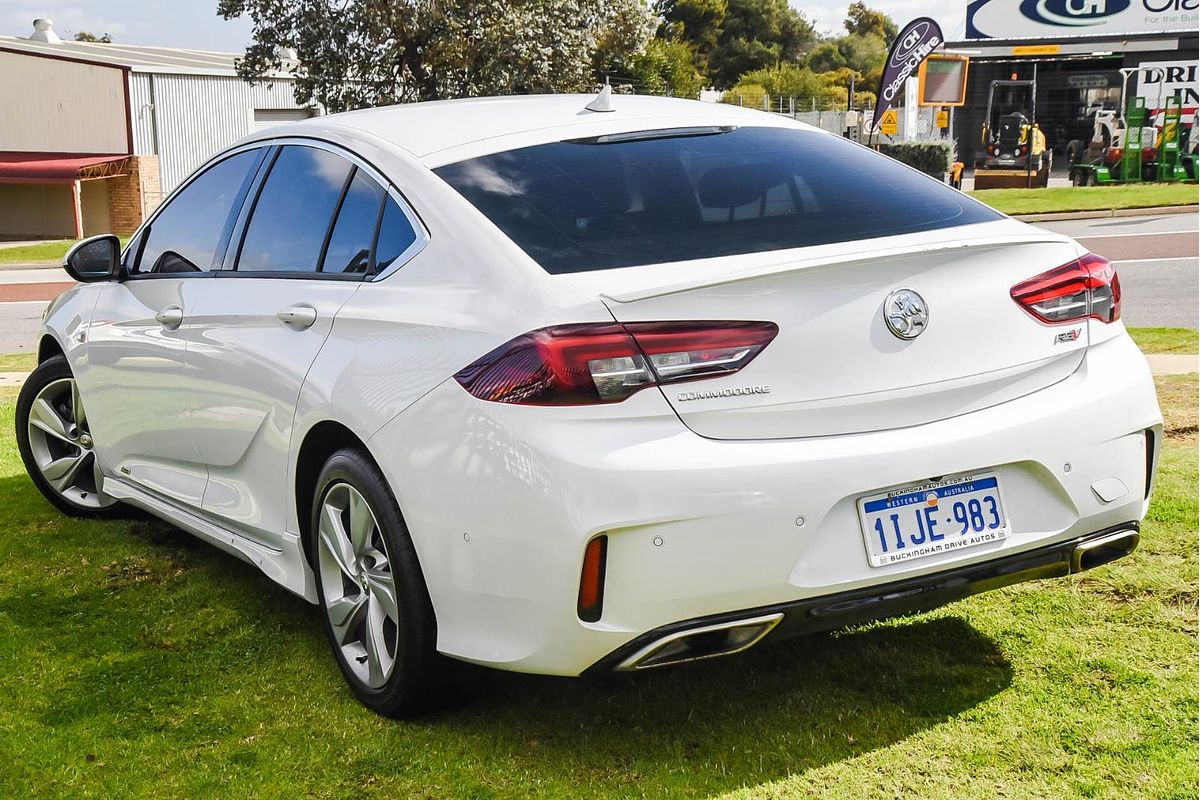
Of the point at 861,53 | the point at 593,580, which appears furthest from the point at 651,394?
the point at 861,53

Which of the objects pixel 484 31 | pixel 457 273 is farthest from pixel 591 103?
pixel 484 31

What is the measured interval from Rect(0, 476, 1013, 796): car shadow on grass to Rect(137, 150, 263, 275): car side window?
1.28m

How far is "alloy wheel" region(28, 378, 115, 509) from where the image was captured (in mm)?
5645

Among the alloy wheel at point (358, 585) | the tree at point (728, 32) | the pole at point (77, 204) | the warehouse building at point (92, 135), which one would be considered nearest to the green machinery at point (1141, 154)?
the warehouse building at point (92, 135)

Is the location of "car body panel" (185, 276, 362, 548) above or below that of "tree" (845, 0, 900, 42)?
below

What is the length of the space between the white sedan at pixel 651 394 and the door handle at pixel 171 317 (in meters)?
0.47

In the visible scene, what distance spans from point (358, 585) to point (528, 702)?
0.58m

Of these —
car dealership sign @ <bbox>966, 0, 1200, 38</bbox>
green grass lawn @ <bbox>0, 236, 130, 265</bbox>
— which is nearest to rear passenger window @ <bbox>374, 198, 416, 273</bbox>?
green grass lawn @ <bbox>0, 236, 130, 265</bbox>

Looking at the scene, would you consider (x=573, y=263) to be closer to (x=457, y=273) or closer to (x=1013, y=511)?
(x=457, y=273)

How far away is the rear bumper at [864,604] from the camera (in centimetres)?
289

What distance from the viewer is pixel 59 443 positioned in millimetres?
5805

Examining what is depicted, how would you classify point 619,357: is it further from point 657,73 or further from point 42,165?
point 657,73

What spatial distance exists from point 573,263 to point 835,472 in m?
0.77

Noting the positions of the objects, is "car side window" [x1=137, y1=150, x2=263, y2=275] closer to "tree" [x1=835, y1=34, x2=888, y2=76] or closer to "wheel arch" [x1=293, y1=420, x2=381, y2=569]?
"wheel arch" [x1=293, y1=420, x2=381, y2=569]
